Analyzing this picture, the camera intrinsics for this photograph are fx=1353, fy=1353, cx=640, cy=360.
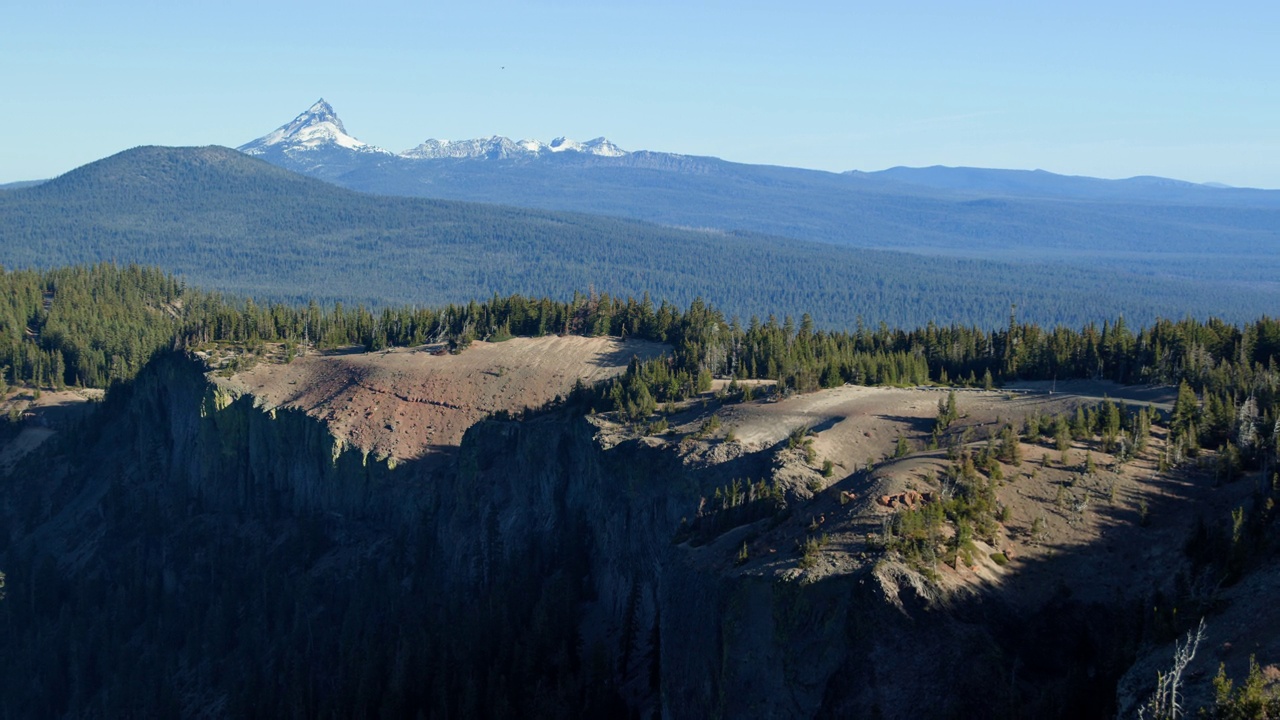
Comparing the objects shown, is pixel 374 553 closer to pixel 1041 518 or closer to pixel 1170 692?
pixel 1041 518

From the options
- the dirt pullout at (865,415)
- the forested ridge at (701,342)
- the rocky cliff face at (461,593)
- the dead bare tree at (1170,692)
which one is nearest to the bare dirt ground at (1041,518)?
the rocky cliff face at (461,593)

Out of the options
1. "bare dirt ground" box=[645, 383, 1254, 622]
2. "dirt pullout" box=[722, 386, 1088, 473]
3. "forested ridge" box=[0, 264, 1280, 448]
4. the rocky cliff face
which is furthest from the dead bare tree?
"dirt pullout" box=[722, 386, 1088, 473]

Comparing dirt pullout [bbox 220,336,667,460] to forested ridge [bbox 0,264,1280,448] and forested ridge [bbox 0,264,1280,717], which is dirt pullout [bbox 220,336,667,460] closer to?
forested ridge [bbox 0,264,1280,717]

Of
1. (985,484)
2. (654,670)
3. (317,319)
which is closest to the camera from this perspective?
(985,484)

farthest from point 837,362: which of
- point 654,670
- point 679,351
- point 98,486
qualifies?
point 98,486

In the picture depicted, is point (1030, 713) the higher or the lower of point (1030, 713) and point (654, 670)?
the higher

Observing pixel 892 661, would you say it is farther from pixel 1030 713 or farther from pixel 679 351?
pixel 679 351

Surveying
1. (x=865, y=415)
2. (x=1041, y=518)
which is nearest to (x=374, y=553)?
(x=865, y=415)
